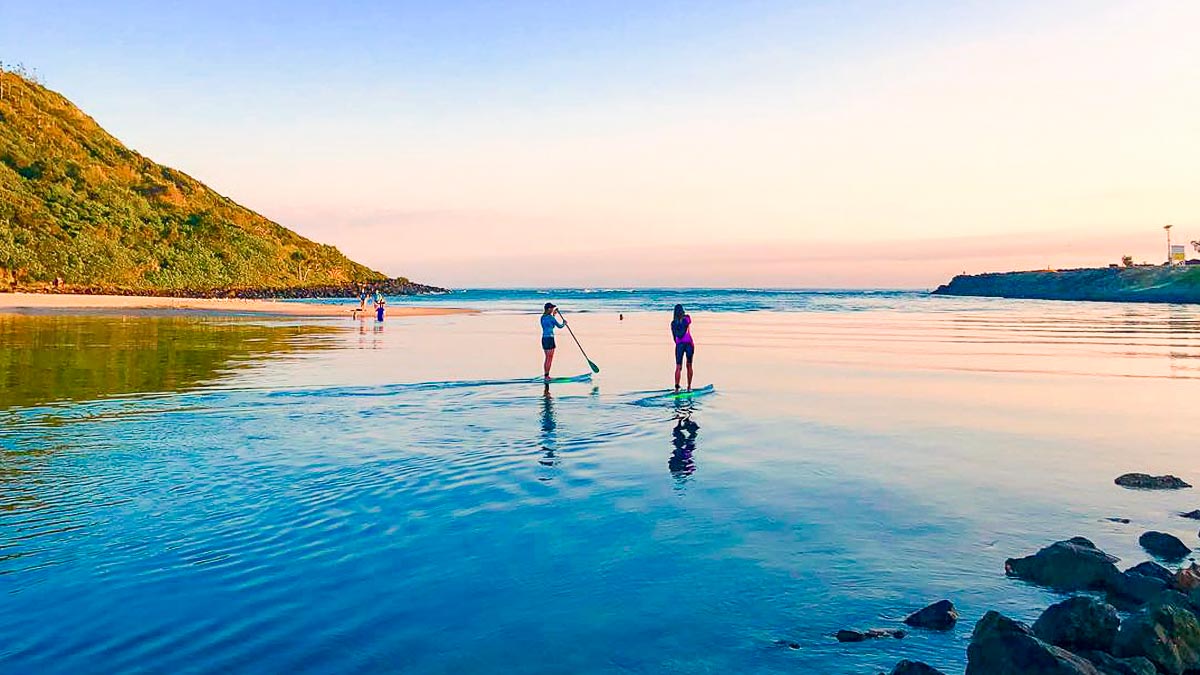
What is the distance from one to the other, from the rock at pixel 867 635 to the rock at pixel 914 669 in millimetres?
825

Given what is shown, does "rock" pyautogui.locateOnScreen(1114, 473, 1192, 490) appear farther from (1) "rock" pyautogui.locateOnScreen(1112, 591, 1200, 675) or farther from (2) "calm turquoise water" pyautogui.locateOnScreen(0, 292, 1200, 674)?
(1) "rock" pyautogui.locateOnScreen(1112, 591, 1200, 675)

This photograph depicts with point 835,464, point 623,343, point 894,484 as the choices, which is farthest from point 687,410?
point 623,343

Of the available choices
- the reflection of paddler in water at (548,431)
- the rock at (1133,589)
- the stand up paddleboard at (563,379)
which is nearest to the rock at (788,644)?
the rock at (1133,589)

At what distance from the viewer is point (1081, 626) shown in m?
6.62

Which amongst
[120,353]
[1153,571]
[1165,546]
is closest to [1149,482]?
[1165,546]

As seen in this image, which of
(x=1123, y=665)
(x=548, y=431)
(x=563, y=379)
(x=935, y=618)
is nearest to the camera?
Answer: (x=1123, y=665)

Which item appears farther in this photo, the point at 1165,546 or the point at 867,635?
the point at 1165,546

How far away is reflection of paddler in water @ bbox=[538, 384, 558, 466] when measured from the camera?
553 inches

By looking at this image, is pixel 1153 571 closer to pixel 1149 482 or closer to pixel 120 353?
pixel 1149 482

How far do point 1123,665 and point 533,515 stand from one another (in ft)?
21.6

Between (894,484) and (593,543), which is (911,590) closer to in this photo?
(593,543)

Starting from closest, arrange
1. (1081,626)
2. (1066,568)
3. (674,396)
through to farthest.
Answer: (1081,626)
(1066,568)
(674,396)

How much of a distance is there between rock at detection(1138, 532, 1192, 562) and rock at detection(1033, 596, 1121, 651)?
323cm

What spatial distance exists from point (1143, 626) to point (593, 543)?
211 inches
